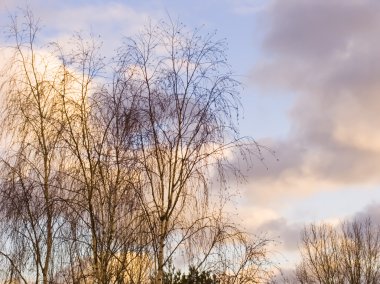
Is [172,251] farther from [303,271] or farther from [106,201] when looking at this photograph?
[303,271]

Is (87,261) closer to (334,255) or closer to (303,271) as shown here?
(334,255)

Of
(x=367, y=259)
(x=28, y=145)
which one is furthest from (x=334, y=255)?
(x=28, y=145)

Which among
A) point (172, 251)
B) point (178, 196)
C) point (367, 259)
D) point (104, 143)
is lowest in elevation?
point (172, 251)

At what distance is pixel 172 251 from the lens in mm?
11859

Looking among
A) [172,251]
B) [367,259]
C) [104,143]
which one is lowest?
[172,251]

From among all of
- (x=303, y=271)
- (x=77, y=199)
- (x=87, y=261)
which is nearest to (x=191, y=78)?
(x=77, y=199)

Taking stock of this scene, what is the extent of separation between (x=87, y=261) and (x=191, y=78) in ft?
12.2

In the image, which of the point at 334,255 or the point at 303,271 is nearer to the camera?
the point at 334,255

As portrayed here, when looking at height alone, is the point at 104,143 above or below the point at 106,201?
above

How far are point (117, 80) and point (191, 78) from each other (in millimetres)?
1322

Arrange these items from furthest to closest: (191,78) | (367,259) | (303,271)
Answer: (303,271), (367,259), (191,78)

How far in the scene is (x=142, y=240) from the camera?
38.9 feet

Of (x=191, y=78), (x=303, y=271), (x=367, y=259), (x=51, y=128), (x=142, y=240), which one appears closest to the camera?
(x=142, y=240)

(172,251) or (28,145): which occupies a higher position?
(28,145)
